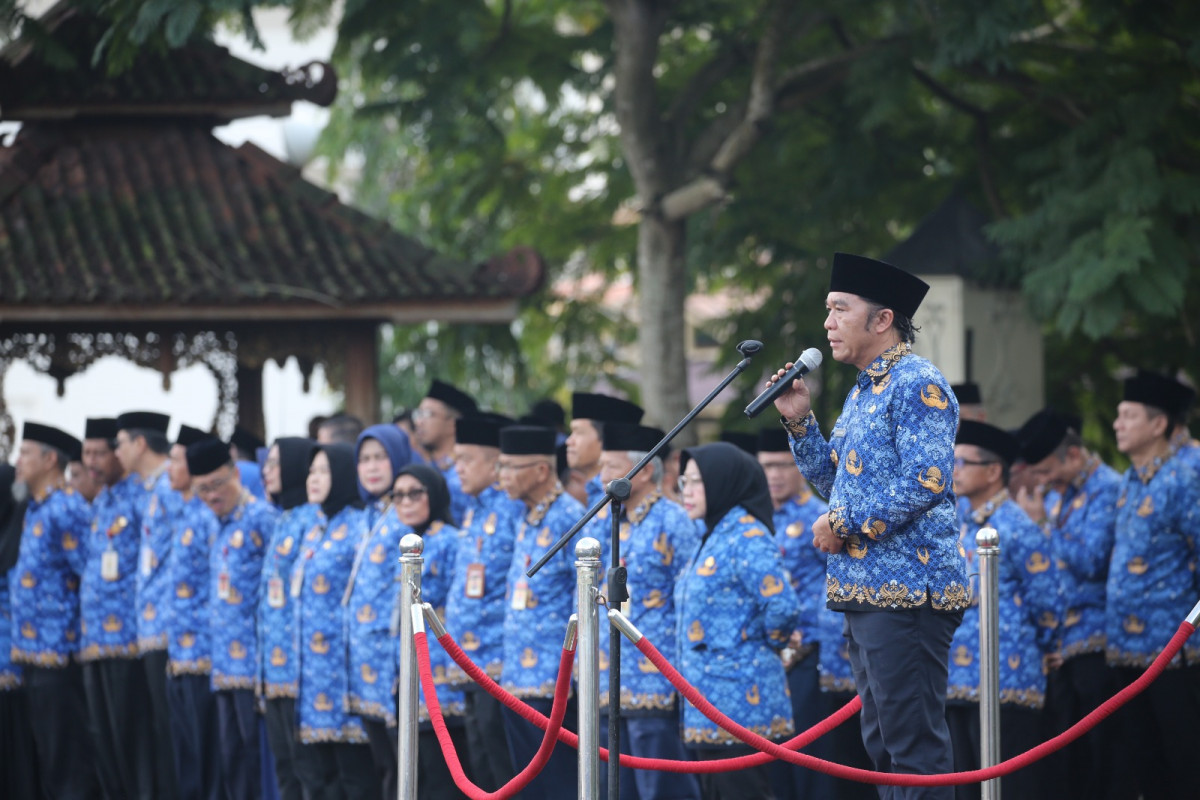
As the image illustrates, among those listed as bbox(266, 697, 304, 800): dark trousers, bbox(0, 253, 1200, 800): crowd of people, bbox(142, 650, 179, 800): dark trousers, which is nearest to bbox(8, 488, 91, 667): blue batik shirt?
bbox(0, 253, 1200, 800): crowd of people

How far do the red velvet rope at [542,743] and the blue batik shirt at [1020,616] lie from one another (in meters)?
2.53

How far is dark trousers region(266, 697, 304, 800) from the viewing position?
857 centimetres

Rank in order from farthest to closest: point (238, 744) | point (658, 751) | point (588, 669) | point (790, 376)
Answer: point (238, 744)
point (658, 751)
point (588, 669)
point (790, 376)

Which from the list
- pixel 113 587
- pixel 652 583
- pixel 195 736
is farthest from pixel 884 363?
pixel 113 587

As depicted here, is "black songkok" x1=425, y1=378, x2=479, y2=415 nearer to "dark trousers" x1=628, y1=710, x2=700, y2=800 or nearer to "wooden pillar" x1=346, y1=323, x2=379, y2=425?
"wooden pillar" x1=346, y1=323, x2=379, y2=425

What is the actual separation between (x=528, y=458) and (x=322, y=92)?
6270 mm

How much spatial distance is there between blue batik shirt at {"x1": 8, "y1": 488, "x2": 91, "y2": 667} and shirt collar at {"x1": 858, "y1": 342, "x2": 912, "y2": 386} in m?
6.35

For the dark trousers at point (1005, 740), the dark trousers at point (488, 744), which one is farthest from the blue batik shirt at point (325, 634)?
the dark trousers at point (1005, 740)

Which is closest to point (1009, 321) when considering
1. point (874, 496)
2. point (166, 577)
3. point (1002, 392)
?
point (1002, 392)

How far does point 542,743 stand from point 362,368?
7.20 meters

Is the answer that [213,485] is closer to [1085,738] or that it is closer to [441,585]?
[441,585]

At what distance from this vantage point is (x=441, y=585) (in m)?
8.16

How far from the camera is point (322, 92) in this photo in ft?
43.0

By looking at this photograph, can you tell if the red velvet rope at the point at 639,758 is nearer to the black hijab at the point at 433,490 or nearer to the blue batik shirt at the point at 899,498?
A: the blue batik shirt at the point at 899,498
